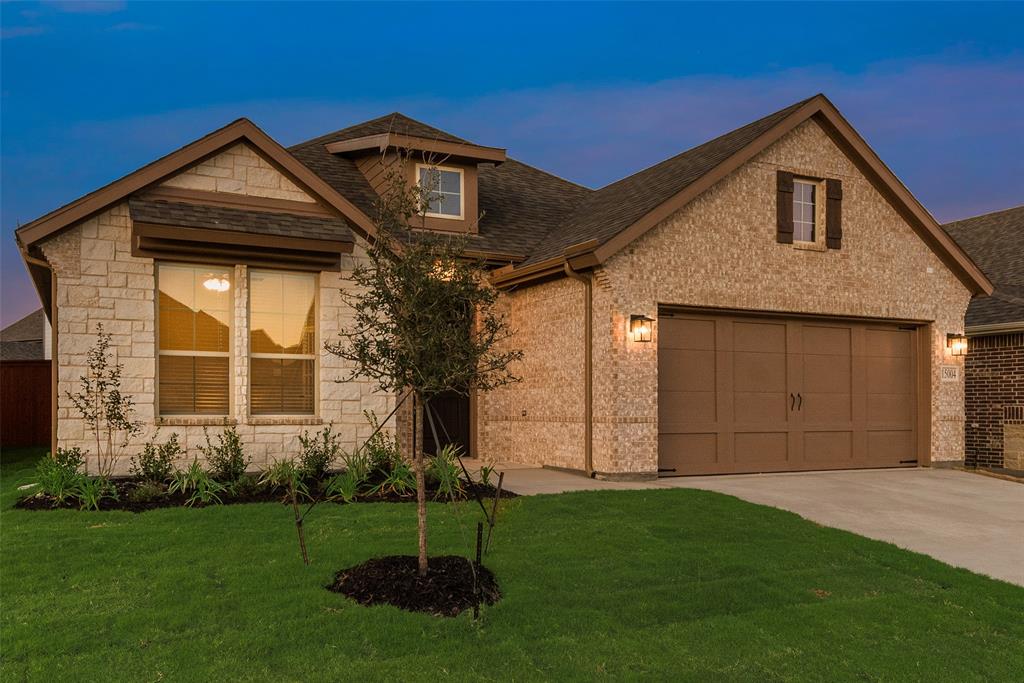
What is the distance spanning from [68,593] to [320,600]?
6.06 ft

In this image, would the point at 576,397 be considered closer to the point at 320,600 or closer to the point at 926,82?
the point at 320,600

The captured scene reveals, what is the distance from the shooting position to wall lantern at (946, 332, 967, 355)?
14383 millimetres

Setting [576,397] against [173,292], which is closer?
[173,292]

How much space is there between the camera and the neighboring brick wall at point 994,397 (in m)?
14.7

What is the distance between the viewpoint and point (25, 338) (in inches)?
1368

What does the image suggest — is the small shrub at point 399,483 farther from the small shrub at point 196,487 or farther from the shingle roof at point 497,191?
the shingle roof at point 497,191

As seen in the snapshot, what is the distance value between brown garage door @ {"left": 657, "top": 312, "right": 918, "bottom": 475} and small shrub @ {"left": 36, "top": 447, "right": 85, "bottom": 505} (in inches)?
304

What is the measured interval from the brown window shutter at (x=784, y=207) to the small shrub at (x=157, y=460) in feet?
30.4

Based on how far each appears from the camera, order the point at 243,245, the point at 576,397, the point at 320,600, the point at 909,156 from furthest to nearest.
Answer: the point at 909,156 → the point at 576,397 → the point at 243,245 → the point at 320,600

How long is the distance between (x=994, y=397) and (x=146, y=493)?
1412 cm

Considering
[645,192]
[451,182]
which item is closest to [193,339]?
[451,182]

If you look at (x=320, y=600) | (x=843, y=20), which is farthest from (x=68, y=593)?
(x=843, y=20)

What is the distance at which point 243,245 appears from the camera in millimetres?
10742

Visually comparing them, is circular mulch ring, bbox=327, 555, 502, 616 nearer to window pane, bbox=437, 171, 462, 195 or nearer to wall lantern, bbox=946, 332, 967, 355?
window pane, bbox=437, 171, 462, 195
